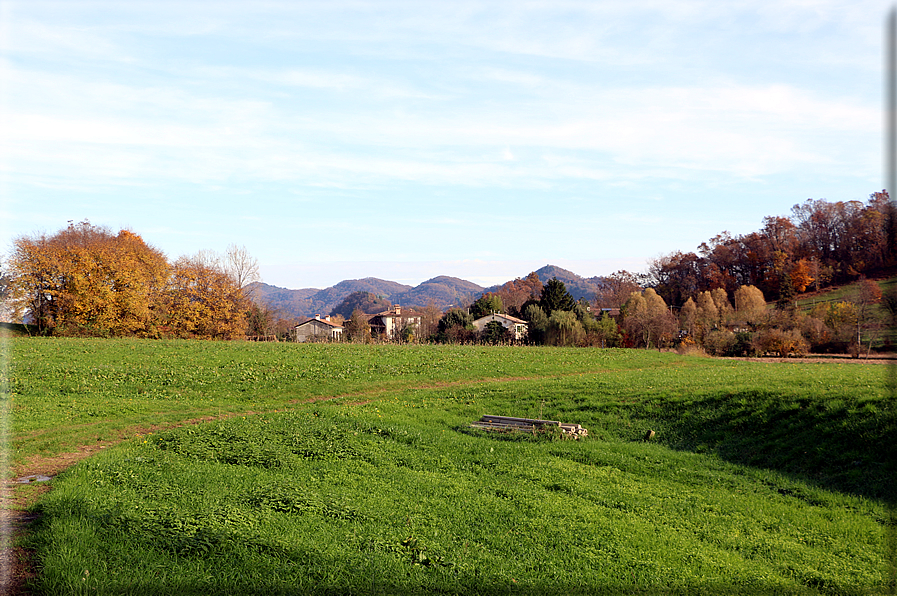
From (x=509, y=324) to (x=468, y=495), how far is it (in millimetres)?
66957

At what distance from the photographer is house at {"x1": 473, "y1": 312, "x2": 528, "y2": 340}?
67.4 metres

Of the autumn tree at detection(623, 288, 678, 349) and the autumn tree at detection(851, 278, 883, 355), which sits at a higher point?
the autumn tree at detection(851, 278, 883, 355)

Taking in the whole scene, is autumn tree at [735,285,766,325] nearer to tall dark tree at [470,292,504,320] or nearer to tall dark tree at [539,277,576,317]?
tall dark tree at [539,277,576,317]

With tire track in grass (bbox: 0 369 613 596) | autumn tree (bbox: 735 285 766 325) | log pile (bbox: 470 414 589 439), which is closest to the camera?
tire track in grass (bbox: 0 369 613 596)

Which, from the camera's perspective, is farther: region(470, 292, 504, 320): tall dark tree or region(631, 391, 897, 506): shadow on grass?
region(470, 292, 504, 320): tall dark tree

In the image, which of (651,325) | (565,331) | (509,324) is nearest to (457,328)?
(509,324)

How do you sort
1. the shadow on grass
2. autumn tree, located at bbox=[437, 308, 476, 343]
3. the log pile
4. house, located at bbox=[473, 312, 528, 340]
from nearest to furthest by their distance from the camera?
the shadow on grass, the log pile, house, located at bbox=[473, 312, 528, 340], autumn tree, located at bbox=[437, 308, 476, 343]

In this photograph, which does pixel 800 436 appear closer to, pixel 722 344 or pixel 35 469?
pixel 35 469

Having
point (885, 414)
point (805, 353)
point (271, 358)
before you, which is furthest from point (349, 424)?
point (805, 353)

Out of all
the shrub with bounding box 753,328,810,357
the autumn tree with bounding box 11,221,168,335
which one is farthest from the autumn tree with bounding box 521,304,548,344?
the autumn tree with bounding box 11,221,168,335

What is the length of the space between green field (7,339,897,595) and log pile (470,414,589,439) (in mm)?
467

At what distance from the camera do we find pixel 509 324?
74.9m

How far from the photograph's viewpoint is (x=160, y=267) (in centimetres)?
5022

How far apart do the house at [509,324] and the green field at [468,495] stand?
48606mm
